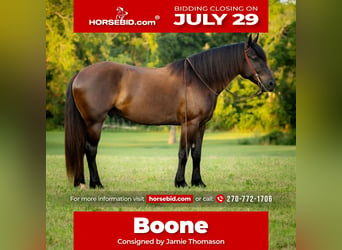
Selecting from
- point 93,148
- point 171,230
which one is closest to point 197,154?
point 93,148

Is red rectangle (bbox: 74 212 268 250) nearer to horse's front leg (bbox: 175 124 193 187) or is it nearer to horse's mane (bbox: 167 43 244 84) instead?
horse's front leg (bbox: 175 124 193 187)

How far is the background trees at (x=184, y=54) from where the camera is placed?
22.4 ft

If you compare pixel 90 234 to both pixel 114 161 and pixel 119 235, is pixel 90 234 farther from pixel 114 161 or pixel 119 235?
pixel 114 161

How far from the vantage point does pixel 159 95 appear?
24.2ft

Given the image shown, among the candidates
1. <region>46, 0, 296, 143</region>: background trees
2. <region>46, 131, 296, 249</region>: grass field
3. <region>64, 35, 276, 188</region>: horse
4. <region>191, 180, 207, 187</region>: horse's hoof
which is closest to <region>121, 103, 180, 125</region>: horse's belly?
<region>64, 35, 276, 188</region>: horse

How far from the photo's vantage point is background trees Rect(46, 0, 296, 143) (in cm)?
683

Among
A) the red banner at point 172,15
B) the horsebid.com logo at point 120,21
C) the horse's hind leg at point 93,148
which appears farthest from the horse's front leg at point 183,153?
the horsebid.com logo at point 120,21

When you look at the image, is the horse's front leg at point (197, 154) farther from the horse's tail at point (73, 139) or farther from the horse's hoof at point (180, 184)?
the horse's tail at point (73, 139)

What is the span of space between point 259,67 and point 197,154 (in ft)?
4.76

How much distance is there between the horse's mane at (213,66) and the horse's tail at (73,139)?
1446mm
